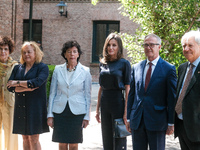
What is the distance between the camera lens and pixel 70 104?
18.0ft

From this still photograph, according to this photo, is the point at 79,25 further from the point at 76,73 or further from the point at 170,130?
the point at 170,130

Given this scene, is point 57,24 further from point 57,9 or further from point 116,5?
point 116,5

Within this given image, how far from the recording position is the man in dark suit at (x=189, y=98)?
435 cm

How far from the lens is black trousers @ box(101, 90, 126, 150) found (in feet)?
18.5

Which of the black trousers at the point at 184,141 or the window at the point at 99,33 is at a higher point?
the window at the point at 99,33

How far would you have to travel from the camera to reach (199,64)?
14.6 ft

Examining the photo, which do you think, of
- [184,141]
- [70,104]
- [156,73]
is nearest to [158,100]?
[156,73]

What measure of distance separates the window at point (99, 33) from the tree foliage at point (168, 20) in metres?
16.0

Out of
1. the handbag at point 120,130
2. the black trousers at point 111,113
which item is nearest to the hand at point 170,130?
the handbag at point 120,130

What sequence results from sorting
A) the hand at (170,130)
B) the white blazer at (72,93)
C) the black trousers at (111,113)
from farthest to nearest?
1. the black trousers at (111,113)
2. the white blazer at (72,93)
3. the hand at (170,130)

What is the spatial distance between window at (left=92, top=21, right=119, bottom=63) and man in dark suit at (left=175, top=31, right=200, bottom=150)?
21.7 m

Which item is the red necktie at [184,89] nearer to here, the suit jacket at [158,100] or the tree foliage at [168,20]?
the suit jacket at [158,100]

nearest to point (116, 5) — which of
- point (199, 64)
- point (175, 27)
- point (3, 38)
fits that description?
point (175, 27)

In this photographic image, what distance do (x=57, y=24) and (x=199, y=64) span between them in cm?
2286
